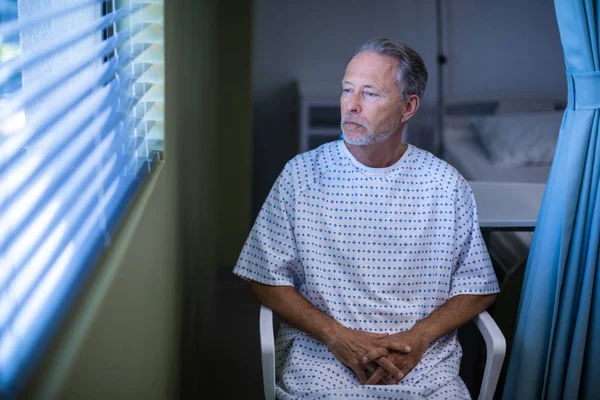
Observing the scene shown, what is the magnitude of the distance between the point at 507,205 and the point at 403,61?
766 millimetres

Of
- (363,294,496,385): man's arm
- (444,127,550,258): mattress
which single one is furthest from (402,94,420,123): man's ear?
(444,127,550,258): mattress

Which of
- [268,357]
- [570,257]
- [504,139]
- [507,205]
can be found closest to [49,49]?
[268,357]

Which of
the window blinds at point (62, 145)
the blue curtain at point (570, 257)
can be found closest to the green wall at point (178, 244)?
the window blinds at point (62, 145)

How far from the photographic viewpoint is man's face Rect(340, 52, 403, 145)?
170 cm

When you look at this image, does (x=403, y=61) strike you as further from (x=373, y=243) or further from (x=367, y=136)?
(x=373, y=243)

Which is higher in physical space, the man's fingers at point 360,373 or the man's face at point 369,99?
the man's face at point 369,99

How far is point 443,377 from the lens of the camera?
1.59 meters

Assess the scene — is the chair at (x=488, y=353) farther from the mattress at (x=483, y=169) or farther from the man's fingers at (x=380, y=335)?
the mattress at (x=483, y=169)

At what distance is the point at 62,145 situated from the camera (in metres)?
0.81

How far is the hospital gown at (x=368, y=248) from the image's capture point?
65.5 inches

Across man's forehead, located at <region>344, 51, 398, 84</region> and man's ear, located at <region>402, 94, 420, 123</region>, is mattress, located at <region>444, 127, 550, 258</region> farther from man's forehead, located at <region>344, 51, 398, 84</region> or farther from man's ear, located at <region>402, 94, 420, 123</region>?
man's forehead, located at <region>344, 51, 398, 84</region>

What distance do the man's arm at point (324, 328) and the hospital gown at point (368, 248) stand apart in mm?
31

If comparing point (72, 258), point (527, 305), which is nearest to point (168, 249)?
point (72, 258)

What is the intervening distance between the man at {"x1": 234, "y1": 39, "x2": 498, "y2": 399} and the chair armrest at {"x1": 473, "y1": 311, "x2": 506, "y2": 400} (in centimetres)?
7
